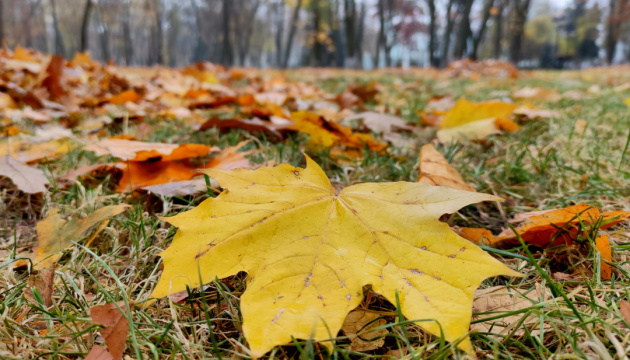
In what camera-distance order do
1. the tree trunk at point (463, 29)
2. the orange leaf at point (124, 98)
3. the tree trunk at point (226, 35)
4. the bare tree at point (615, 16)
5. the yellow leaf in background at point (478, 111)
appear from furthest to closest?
the bare tree at point (615, 16) < the tree trunk at point (463, 29) < the tree trunk at point (226, 35) < the orange leaf at point (124, 98) < the yellow leaf in background at point (478, 111)

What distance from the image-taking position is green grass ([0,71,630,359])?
1.90ft

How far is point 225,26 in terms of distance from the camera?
453 inches

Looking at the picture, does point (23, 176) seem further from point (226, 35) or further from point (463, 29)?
point (463, 29)

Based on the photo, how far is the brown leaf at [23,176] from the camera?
3.34 ft

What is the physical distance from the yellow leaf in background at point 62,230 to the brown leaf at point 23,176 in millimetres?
171

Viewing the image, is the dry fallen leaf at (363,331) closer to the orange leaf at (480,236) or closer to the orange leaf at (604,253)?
the orange leaf at (480,236)

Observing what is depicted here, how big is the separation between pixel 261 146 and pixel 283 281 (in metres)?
1.01

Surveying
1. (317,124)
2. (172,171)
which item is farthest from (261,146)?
(172,171)

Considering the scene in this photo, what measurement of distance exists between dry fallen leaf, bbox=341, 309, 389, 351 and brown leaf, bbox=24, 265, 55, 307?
0.55m

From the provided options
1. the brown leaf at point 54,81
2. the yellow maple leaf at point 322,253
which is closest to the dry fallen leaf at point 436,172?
the yellow maple leaf at point 322,253

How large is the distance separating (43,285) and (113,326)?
23cm

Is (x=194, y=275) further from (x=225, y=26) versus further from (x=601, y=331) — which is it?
(x=225, y=26)

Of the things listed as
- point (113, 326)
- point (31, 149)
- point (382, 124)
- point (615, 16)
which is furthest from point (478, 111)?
point (615, 16)

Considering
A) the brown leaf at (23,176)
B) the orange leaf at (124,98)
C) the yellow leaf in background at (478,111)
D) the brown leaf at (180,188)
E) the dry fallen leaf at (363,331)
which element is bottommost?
the dry fallen leaf at (363,331)
